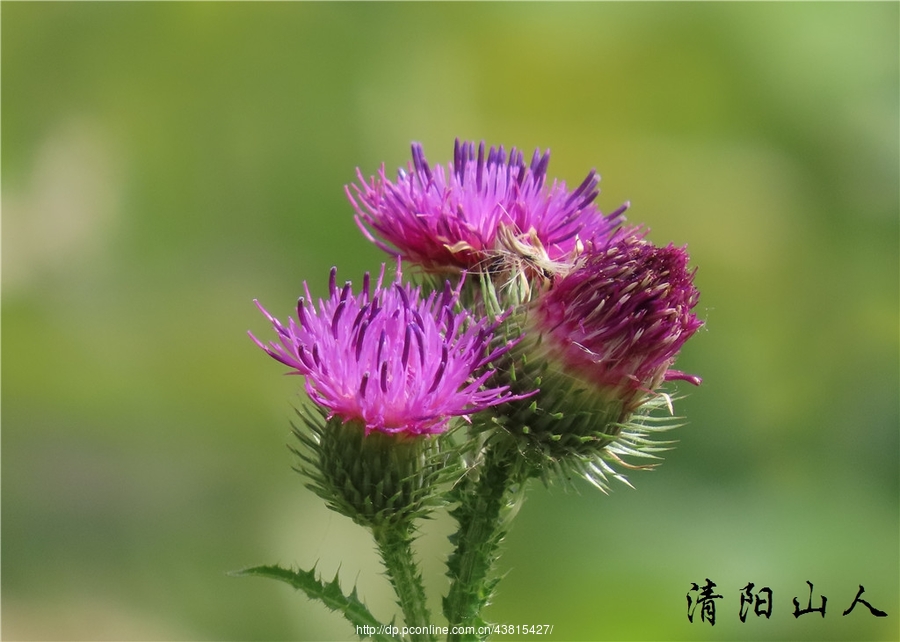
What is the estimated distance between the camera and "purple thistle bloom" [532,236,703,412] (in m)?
1.60

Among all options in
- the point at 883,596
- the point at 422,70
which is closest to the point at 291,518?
the point at 422,70

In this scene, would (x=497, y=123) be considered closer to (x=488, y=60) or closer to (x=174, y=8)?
(x=488, y=60)

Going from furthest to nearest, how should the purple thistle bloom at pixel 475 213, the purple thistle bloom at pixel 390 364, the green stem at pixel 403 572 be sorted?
1. the purple thistle bloom at pixel 475 213
2. the green stem at pixel 403 572
3. the purple thistle bloom at pixel 390 364

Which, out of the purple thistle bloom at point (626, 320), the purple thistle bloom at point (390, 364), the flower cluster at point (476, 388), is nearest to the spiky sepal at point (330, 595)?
the flower cluster at point (476, 388)

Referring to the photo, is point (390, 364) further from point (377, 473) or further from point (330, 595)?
point (330, 595)

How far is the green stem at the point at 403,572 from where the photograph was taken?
164cm

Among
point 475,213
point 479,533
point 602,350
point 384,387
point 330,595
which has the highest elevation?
point 475,213

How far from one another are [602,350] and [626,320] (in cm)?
9

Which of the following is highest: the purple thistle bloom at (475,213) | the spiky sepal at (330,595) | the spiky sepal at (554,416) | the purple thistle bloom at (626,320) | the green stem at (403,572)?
the purple thistle bloom at (475,213)

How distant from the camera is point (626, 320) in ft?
5.22

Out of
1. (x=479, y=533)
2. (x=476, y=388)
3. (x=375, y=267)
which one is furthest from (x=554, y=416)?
(x=375, y=267)

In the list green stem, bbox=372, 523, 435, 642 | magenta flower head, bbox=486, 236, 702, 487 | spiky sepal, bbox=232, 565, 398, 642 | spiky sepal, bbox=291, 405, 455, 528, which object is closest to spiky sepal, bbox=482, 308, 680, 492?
magenta flower head, bbox=486, 236, 702, 487

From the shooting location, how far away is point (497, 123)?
17.0ft

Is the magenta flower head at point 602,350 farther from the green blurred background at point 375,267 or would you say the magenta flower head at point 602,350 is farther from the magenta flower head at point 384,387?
the green blurred background at point 375,267
